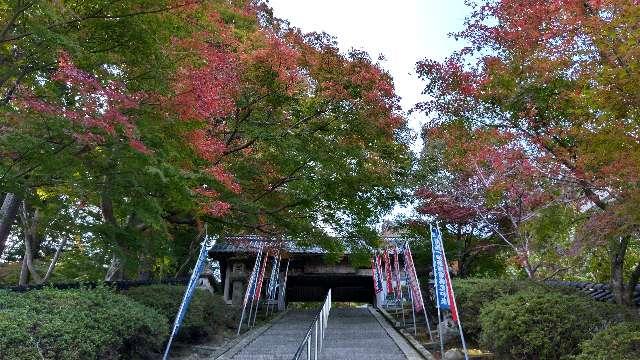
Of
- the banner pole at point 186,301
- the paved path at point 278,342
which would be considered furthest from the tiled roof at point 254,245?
the banner pole at point 186,301

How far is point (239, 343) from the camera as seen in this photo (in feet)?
40.2

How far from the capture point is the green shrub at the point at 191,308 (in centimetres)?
1095

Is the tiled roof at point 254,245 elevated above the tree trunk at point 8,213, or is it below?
above

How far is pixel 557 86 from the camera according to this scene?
344 inches

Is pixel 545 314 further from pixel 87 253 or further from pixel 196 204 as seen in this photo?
pixel 87 253

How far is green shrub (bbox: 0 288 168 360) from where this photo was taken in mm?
6016

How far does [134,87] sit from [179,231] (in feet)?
26.0

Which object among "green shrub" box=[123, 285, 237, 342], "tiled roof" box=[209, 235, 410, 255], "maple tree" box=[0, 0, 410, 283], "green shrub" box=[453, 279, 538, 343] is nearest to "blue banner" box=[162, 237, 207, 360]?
"maple tree" box=[0, 0, 410, 283]

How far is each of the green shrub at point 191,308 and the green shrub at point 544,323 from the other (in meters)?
6.42

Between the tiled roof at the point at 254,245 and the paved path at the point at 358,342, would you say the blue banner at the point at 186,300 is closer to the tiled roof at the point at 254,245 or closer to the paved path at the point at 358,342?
the paved path at the point at 358,342

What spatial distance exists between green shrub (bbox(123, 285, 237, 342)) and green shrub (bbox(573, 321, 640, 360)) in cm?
786

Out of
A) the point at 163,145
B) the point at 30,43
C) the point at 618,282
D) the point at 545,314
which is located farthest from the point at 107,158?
the point at 618,282

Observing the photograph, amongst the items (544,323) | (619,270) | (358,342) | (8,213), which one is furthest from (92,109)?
(619,270)

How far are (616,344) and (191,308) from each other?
8912 millimetres
